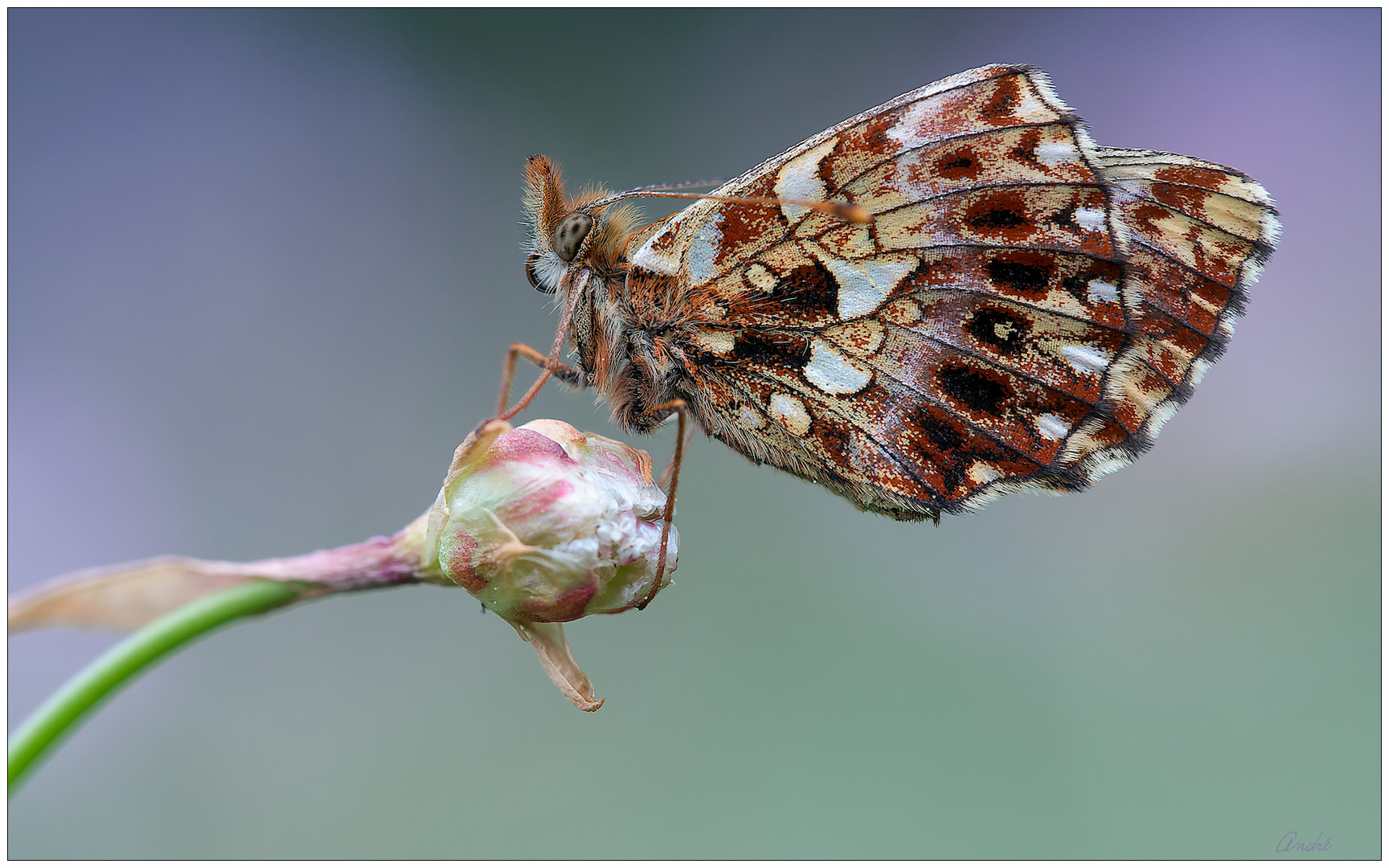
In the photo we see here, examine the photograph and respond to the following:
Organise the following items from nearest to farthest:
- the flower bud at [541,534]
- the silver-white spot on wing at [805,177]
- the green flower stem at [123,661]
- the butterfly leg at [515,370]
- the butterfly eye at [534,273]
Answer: the green flower stem at [123,661] → the flower bud at [541,534] → the butterfly leg at [515,370] → the silver-white spot on wing at [805,177] → the butterfly eye at [534,273]

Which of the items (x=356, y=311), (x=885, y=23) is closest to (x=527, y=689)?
(x=356, y=311)

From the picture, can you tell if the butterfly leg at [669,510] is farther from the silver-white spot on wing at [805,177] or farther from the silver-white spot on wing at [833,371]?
the silver-white spot on wing at [805,177]

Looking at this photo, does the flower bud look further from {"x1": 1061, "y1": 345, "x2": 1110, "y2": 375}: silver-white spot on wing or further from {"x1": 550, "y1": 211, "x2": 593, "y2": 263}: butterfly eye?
{"x1": 1061, "y1": 345, "x2": 1110, "y2": 375}: silver-white spot on wing

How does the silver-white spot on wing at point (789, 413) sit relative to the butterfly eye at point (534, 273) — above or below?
below

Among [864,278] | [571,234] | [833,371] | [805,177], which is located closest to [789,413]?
[833,371]

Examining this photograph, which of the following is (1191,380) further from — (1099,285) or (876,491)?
(876,491)

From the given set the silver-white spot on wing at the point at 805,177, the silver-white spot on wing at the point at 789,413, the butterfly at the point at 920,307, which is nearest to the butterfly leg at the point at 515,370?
the butterfly at the point at 920,307

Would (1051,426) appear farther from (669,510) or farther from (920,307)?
(669,510)

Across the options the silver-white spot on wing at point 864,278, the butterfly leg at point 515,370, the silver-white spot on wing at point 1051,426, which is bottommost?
the silver-white spot on wing at point 1051,426
